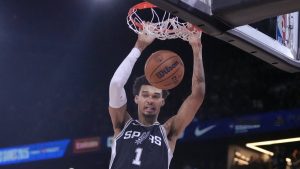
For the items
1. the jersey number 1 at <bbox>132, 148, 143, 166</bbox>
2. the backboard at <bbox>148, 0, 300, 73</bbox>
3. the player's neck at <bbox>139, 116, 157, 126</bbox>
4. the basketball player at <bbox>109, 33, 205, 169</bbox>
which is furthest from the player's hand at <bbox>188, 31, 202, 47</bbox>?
the backboard at <bbox>148, 0, 300, 73</bbox>

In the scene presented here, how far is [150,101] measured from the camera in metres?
7.11

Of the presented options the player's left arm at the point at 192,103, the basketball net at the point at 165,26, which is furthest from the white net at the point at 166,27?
the player's left arm at the point at 192,103

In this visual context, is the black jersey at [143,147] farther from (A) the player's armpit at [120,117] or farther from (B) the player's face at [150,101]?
(B) the player's face at [150,101]

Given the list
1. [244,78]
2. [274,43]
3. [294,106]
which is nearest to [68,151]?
[244,78]

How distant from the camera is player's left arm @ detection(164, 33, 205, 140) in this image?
7055 mm

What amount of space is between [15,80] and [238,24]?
952 cm

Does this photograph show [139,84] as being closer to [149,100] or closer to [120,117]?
[149,100]

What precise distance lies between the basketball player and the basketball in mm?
396

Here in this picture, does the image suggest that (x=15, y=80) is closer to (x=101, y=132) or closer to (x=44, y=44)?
(x=44, y=44)

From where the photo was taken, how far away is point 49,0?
9.30m

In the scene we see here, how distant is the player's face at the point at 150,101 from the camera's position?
23.1 ft

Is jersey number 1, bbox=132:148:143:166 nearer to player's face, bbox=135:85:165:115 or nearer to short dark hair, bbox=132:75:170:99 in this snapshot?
player's face, bbox=135:85:165:115

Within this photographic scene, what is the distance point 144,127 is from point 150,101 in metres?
0.40

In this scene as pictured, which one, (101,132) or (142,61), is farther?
(101,132)
